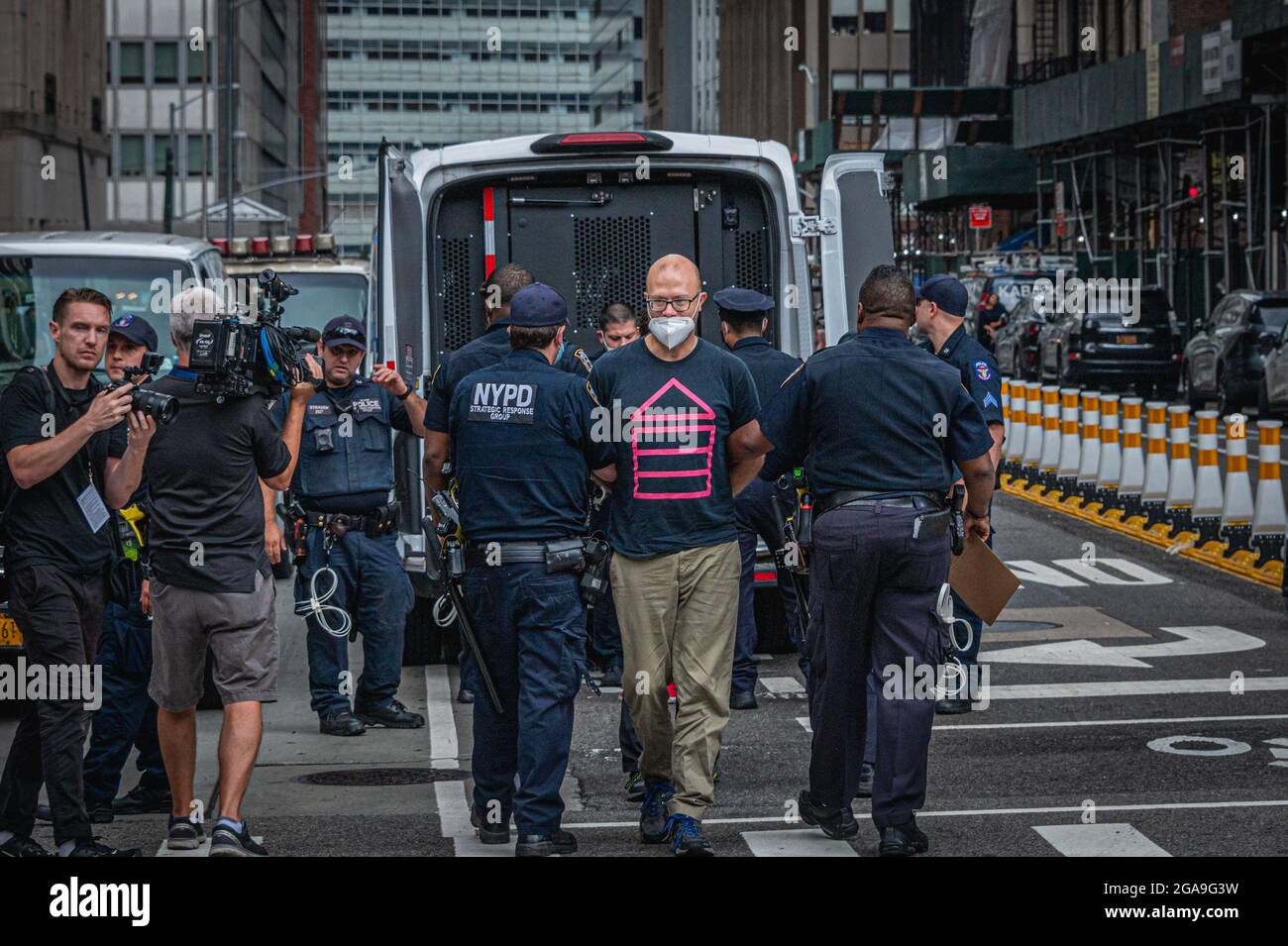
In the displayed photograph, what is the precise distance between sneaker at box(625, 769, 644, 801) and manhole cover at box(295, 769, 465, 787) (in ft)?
3.03

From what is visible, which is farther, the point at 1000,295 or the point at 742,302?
the point at 1000,295

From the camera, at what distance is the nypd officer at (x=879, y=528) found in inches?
290

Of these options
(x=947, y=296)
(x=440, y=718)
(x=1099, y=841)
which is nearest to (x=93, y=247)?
(x=440, y=718)

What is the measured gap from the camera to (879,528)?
7.43m

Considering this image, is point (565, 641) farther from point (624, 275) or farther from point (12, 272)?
point (12, 272)

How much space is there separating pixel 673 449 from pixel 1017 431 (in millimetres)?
17569

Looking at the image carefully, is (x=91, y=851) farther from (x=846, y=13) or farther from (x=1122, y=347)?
(x=846, y=13)

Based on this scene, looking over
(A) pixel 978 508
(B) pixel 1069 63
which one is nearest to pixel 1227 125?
(B) pixel 1069 63

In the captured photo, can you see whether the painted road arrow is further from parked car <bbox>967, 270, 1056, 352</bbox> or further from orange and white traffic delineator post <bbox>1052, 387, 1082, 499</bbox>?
parked car <bbox>967, 270, 1056, 352</bbox>

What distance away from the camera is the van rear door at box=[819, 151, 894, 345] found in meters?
11.3

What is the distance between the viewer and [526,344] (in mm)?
7637

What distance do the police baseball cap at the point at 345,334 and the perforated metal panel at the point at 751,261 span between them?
226 cm
